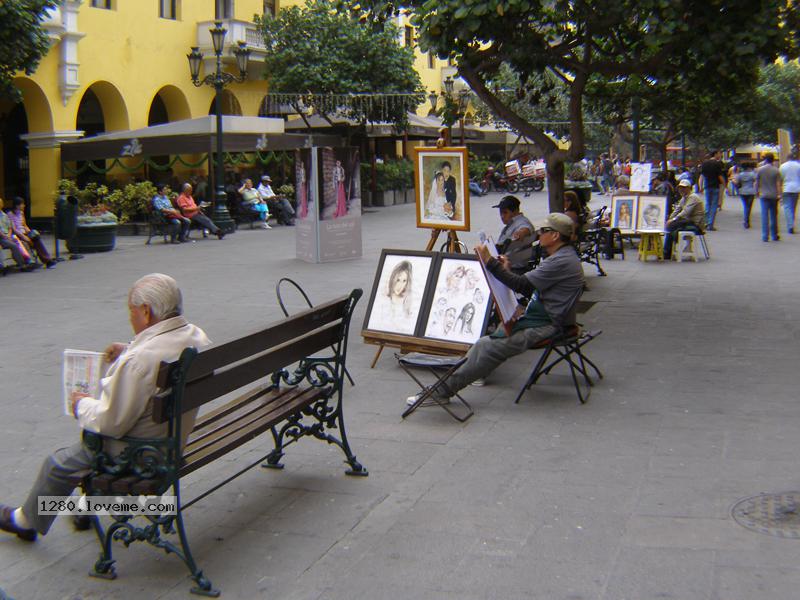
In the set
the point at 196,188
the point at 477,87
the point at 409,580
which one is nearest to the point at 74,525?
the point at 409,580

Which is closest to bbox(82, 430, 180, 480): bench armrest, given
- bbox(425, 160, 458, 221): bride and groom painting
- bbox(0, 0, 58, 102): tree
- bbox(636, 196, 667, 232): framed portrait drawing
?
bbox(425, 160, 458, 221): bride and groom painting

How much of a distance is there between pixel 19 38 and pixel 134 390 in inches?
530

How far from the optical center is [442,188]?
9562 millimetres

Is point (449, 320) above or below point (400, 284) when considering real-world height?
below

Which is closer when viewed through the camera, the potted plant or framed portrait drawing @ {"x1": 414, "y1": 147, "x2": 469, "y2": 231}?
framed portrait drawing @ {"x1": 414, "y1": 147, "x2": 469, "y2": 231}

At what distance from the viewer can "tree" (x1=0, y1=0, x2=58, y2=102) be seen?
606 inches

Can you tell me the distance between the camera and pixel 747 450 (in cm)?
603

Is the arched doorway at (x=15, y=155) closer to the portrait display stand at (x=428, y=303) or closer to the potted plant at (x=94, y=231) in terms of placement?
the potted plant at (x=94, y=231)

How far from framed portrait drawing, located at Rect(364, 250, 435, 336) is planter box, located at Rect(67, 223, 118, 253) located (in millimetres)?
11451

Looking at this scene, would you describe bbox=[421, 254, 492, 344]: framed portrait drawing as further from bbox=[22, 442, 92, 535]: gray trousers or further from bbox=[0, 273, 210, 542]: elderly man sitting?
bbox=[22, 442, 92, 535]: gray trousers

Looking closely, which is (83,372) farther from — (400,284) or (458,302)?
(400,284)

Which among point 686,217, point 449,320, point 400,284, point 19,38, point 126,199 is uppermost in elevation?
point 19,38

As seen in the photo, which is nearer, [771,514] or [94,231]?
[771,514]

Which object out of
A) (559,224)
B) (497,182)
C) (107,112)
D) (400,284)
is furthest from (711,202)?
A: (497,182)
